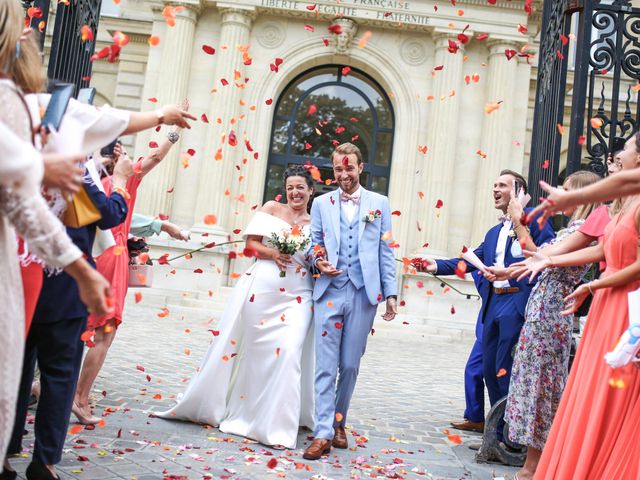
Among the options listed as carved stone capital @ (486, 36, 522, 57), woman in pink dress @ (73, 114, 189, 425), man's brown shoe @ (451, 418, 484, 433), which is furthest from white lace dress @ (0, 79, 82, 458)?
carved stone capital @ (486, 36, 522, 57)

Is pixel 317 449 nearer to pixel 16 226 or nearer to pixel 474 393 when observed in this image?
pixel 474 393

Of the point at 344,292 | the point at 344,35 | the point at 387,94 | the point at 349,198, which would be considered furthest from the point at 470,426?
the point at 387,94

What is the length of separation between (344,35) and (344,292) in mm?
14742

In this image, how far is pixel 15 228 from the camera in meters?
2.33

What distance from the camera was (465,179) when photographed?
1903 centimetres

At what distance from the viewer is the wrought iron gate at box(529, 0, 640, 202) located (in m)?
5.50

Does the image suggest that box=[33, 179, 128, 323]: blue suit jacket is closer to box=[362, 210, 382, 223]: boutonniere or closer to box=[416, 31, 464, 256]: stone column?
box=[362, 210, 382, 223]: boutonniere

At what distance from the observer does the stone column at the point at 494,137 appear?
61.4 feet

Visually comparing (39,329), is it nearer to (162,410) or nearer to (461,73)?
(162,410)

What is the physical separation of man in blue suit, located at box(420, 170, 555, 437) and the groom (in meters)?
0.57

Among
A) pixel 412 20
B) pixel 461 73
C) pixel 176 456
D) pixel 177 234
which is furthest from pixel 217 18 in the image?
pixel 176 456

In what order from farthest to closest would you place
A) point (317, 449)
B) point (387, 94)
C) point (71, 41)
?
point (387, 94) < point (71, 41) < point (317, 449)

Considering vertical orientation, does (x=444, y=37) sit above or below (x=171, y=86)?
above

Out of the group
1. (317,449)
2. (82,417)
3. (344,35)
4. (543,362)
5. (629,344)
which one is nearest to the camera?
(629,344)
